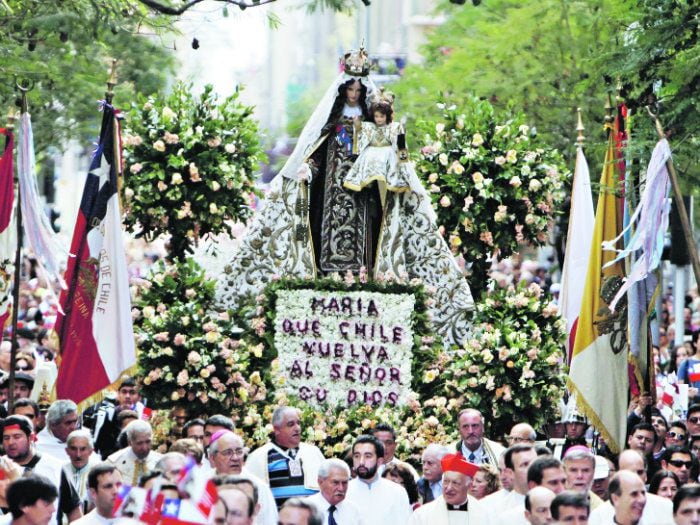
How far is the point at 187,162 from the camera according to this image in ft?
68.5

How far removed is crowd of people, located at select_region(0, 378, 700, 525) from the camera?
11445 millimetres

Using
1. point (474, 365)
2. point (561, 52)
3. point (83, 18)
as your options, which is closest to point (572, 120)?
point (561, 52)

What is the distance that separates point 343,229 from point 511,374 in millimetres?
2674

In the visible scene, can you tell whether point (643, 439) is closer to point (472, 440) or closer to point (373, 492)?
point (472, 440)

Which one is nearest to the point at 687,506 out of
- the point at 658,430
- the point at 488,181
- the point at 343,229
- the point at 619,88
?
the point at 658,430

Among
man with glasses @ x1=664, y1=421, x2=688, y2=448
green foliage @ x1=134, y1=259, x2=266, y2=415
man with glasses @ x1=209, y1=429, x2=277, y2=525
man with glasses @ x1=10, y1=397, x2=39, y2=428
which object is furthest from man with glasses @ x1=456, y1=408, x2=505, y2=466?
man with glasses @ x1=10, y1=397, x2=39, y2=428

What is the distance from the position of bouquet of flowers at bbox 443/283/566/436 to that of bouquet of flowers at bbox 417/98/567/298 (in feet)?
6.78

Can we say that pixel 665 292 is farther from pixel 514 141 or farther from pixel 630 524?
pixel 630 524

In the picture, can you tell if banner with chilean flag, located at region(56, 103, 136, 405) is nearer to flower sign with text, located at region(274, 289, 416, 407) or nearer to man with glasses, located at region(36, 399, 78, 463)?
flower sign with text, located at region(274, 289, 416, 407)

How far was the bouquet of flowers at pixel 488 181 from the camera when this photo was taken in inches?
832

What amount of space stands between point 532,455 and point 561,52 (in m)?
16.1

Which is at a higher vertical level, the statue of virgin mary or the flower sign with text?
the statue of virgin mary

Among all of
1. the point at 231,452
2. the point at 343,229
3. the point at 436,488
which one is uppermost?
the point at 343,229

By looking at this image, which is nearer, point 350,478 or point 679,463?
point 350,478
